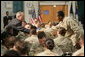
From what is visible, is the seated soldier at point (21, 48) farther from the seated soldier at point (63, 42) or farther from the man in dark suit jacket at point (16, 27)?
the man in dark suit jacket at point (16, 27)

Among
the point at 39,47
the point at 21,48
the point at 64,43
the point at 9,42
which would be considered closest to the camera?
the point at 21,48

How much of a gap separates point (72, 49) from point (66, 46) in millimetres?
168

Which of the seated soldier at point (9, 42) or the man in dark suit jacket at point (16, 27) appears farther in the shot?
the man in dark suit jacket at point (16, 27)

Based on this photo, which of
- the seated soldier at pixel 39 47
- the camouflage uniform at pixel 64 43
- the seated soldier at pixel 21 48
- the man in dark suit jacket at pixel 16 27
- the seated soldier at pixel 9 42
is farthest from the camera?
the man in dark suit jacket at pixel 16 27

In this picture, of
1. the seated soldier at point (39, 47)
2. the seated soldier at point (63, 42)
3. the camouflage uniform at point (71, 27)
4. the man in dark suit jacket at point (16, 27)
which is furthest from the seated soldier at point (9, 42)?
the camouflage uniform at point (71, 27)

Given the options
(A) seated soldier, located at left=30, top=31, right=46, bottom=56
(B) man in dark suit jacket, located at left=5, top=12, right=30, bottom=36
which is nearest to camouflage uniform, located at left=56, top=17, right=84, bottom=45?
(B) man in dark suit jacket, located at left=5, top=12, right=30, bottom=36

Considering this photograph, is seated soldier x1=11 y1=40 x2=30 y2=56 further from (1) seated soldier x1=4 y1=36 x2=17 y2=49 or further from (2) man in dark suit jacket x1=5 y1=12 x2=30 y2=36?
(2) man in dark suit jacket x1=5 y1=12 x2=30 y2=36

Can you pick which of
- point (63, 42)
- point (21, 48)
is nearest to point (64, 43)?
point (63, 42)

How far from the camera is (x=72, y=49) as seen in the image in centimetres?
752

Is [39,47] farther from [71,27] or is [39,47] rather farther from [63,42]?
[71,27]

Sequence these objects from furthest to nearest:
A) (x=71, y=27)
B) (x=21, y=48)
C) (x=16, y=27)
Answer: (x=16, y=27)
(x=71, y=27)
(x=21, y=48)

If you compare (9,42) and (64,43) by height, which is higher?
(9,42)

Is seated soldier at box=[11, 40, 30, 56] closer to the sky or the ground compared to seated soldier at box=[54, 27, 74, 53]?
closer to the sky

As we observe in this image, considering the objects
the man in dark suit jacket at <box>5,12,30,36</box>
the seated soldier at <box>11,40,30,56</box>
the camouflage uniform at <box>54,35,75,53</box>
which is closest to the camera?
the seated soldier at <box>11,40,30,56</box>
